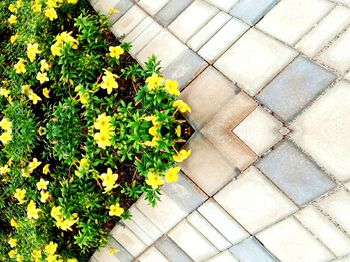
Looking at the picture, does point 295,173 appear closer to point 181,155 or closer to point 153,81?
point 181,155

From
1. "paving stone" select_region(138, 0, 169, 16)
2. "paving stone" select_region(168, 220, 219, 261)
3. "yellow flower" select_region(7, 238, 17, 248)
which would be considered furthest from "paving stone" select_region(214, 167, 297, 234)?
"yellow flower" select_region(7, 238, 17, 248)

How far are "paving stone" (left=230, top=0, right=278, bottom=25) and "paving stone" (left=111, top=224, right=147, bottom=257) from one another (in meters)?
1.76

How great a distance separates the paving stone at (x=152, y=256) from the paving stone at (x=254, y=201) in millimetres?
631

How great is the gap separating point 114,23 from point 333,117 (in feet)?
6.36

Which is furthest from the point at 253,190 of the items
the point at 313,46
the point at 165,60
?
the point at 165,60

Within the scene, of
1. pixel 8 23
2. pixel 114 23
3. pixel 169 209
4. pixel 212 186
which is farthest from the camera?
pixel 8 23

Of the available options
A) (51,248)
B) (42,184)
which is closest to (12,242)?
(51,248)

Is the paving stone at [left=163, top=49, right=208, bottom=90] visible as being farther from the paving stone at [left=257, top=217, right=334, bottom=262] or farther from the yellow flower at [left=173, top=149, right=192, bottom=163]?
the paving stone at [left=257, top=217, right=334, bottom=262]

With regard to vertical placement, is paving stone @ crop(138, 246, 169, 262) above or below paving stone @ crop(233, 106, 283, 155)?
below

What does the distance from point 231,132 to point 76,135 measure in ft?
3.73

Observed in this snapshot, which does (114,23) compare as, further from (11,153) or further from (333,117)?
(333,117)

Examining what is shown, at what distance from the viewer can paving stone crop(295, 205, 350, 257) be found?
212 cm

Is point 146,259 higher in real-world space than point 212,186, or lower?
lower

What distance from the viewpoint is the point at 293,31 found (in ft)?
8.07
